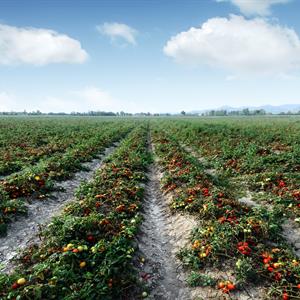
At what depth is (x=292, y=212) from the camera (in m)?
8.19

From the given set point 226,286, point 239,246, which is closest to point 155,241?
point 239,246

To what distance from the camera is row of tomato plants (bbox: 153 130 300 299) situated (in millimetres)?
5199

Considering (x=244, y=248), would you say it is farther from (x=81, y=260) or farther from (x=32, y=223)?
(x=32, y=223)

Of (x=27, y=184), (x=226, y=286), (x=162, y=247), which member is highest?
(x=27, y=184)

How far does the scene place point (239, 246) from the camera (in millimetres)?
6051

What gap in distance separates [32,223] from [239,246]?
5.57 m

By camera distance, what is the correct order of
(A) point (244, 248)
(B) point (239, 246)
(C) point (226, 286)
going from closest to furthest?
(C) point (226, 286), (A) point (244, 248), (B) point (239, 246)

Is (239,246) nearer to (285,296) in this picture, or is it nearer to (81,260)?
(285,296)

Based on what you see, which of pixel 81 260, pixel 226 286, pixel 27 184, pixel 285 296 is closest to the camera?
pixel 285 296

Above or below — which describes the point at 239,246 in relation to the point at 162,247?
above

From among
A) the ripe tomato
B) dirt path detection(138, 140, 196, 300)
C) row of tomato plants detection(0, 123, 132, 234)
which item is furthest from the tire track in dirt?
row of tomato plants detection(0, 123, 132, 234)

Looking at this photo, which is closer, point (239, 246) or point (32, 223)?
Result: point (239, 246)

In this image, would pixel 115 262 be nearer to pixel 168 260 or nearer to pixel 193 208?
pixel 168 260

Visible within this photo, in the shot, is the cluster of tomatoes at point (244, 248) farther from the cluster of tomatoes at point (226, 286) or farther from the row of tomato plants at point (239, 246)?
the cluster of tomatoes at point (226, 286)
